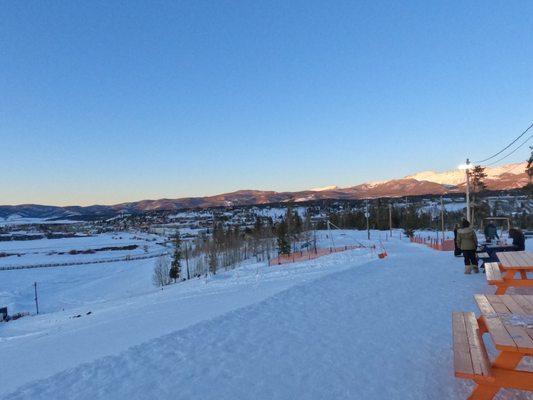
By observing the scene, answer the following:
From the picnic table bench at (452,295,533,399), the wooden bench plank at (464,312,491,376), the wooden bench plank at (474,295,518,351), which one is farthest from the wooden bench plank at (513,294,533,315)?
the wooden bench plank at (464,312,491,376)

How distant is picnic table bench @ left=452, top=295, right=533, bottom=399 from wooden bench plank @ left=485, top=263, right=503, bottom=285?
9.43 ft

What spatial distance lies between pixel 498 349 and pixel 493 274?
4.72 m

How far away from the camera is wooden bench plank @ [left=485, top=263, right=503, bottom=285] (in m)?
6.88

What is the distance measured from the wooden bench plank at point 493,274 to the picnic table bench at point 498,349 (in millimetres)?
2874

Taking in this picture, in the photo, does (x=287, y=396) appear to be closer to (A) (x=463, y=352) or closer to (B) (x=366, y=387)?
(B) (x=366, y=387)

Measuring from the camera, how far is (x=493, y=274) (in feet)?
23.9

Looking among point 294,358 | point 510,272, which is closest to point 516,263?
point 510,272

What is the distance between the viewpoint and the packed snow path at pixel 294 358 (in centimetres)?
420

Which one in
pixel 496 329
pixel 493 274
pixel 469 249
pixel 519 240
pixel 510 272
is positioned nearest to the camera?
pixel 496 329

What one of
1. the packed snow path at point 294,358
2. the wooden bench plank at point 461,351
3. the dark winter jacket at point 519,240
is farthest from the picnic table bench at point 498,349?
the dark winter jacket at point 519,240

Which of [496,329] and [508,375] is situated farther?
[496,329]

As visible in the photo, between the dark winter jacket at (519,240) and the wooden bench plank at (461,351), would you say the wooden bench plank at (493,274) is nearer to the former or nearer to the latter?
the wooden bench plank at (461,351)

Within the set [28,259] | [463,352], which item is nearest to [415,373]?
[463,352]

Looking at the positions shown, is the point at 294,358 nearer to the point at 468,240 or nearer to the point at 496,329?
the point at 496,329
